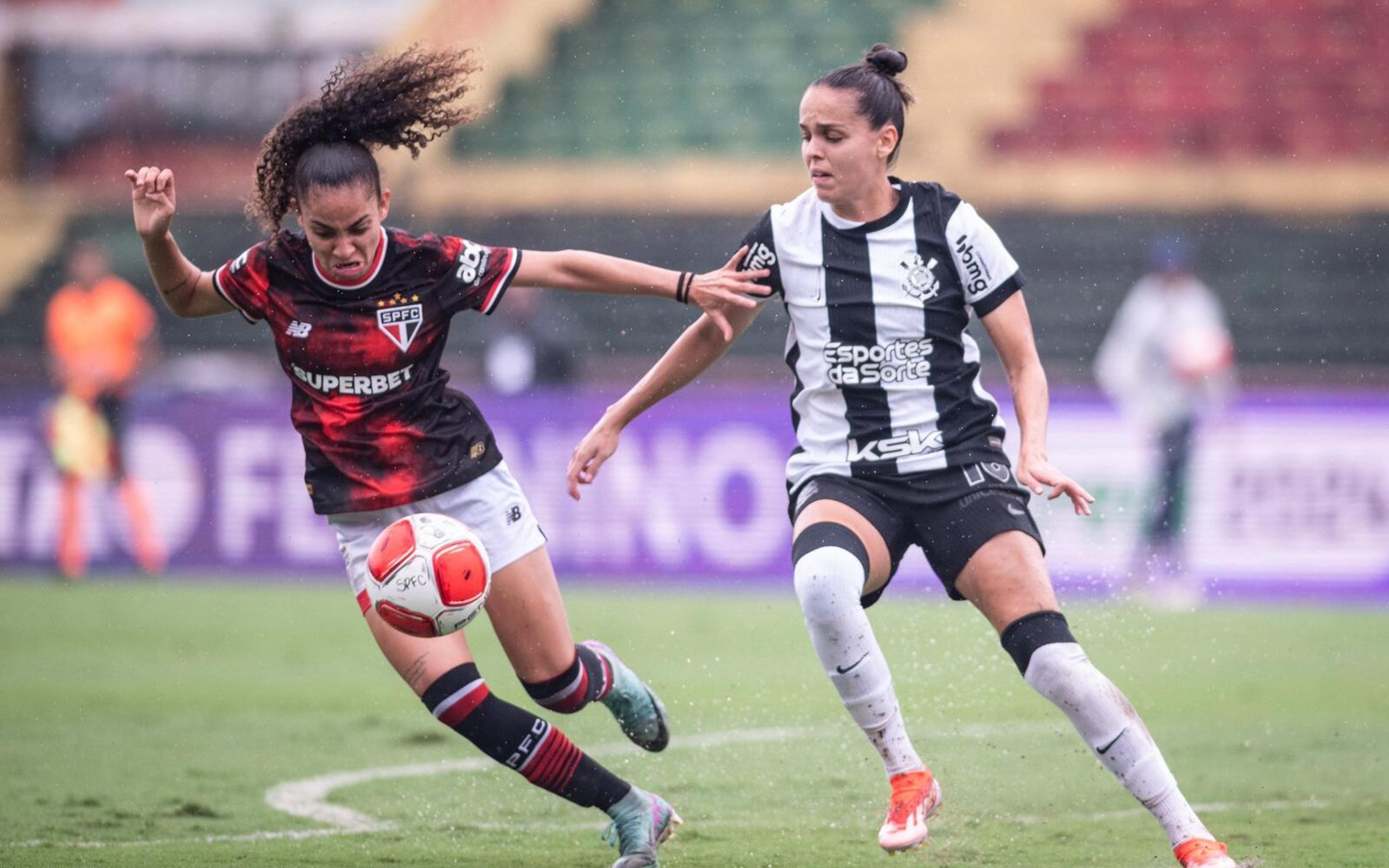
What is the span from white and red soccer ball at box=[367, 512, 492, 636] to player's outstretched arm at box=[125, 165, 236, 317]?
857 millimetres

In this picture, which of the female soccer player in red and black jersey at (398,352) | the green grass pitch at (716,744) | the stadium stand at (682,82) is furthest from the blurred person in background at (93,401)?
the female soccer player in red and black jersey at (398,352)

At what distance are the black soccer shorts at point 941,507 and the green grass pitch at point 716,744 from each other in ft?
3.00

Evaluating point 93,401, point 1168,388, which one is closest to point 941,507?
point 1168,388

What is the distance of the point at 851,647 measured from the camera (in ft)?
15.1

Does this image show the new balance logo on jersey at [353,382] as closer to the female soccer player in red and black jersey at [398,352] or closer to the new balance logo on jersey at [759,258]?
the female soccer player in red and black jersey at [398,352]

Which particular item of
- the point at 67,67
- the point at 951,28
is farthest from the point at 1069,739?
the point at 67,67

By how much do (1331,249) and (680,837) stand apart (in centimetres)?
1293

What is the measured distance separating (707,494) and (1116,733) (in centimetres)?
774

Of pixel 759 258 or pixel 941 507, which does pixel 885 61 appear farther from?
pixel 941 507

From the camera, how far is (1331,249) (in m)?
16.5

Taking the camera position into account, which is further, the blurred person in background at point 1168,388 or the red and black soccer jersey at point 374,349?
the blurred person in background at point 1168,388

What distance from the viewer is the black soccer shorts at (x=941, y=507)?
185 inches

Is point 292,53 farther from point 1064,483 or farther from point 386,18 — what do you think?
point 1064,483

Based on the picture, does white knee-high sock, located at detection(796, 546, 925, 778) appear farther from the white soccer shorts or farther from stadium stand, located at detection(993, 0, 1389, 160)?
stadium stand, located at detection(993, 0, 1389, 160)
